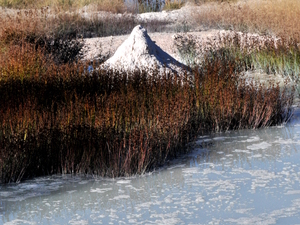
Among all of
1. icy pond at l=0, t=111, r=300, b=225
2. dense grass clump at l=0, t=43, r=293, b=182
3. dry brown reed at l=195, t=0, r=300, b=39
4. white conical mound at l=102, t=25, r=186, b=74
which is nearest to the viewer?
icy pond at l=0, t=111, r=300, b=225

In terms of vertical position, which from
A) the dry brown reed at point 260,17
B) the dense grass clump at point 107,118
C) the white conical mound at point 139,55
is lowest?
the dense grass clump at point 107,118

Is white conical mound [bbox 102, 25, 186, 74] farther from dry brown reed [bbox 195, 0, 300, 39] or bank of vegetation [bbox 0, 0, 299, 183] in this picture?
dry brown reed [bbox 195, 0, 300, 39]

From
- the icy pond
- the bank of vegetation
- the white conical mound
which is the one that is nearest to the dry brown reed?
the white conical mound

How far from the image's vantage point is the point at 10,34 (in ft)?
34.2

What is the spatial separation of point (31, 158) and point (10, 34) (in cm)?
563

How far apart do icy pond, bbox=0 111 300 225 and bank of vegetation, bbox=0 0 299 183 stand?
0.20 metres

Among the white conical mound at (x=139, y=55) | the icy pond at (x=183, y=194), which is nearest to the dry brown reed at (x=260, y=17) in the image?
the white conical mound at (x=139, y=55)

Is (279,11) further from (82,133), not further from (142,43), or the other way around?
(82,133)

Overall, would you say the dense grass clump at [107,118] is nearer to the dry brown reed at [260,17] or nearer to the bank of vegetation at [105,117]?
the bank of vegetation at [105,117]

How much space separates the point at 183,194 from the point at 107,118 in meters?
1.51

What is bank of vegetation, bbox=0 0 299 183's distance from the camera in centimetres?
538

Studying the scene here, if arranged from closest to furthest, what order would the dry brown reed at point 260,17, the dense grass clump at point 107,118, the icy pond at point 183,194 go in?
the icy pond at point 183,194 → the dense grass clump at point 107,118 → the dry brown reed at point 260,17

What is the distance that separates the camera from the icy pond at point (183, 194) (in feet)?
13.4

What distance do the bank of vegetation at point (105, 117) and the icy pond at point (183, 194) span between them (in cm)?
20
